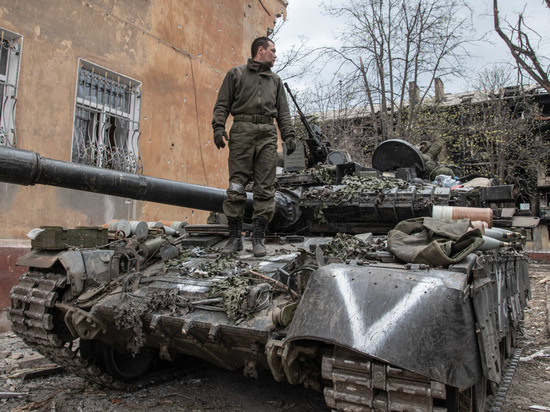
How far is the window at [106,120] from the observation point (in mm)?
7750

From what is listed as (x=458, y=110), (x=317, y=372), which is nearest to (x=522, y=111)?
(x=458, y=110)

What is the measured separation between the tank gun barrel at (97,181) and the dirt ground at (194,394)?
1746 millimetres

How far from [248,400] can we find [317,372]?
1.32 m

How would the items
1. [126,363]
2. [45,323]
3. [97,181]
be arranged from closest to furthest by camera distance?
1. [97,181]
2. [45,323]
3. [126,363]

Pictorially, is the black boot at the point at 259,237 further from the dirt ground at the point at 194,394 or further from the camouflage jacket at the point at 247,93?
the dirt ground at the point at 194,394

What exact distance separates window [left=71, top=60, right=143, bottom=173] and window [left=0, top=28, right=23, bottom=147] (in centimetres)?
99

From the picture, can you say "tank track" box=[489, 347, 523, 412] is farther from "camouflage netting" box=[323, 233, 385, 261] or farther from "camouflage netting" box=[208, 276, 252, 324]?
"camouflage netting" box=[208, 276, 252, 324]

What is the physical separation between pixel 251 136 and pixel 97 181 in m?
1.47

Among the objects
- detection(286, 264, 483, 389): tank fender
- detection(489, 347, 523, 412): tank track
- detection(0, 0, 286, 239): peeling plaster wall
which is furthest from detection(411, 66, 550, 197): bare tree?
detection(286, 264, 483, 389): tank fender

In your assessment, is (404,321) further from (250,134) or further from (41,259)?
(41,259)

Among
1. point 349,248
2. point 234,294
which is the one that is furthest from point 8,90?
point 349,248

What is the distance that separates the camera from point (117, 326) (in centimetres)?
378

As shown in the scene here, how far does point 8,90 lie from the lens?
6.74m

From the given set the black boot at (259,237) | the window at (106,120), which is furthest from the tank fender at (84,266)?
the window at (106,120)
